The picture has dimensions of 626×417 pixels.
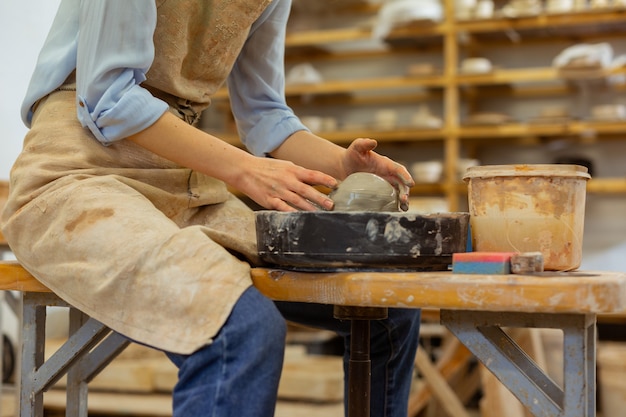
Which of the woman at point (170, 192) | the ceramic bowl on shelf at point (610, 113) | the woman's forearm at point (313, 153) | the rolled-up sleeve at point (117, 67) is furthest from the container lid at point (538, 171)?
the ceramic bowl on shelf at point (610, 113)

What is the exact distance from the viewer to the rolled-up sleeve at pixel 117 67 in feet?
4.74

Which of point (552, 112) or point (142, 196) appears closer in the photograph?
point (142, 196)

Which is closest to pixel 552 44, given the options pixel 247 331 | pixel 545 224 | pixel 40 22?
pixel 40 22

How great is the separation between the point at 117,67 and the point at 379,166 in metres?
0.54

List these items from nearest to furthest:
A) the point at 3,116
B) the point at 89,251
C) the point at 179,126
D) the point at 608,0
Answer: the point at 89,251 → the point at 179,126 → the point at 3,116 → the point at 608,0

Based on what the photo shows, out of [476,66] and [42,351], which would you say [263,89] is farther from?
[476,66]

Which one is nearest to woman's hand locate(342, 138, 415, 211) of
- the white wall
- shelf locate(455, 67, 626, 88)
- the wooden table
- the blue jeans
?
the wooden table

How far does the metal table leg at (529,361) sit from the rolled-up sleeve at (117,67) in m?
0.65

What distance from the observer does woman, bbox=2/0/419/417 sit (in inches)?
46.9

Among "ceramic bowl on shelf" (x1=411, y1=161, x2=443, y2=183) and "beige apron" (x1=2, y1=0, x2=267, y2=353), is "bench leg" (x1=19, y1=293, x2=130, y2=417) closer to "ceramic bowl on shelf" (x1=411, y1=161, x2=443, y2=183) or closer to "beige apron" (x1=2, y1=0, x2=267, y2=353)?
"beige apron" (x1=2, y1=0, x2=267, y2=353)

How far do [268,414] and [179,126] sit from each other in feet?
1.87

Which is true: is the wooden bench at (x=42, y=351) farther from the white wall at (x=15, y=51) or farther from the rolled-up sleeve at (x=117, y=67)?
the white wall at (x=15, y=51)

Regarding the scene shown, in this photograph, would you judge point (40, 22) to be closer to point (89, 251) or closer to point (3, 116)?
point (3, 116)

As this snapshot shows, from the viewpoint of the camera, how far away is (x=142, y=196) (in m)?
1.47
